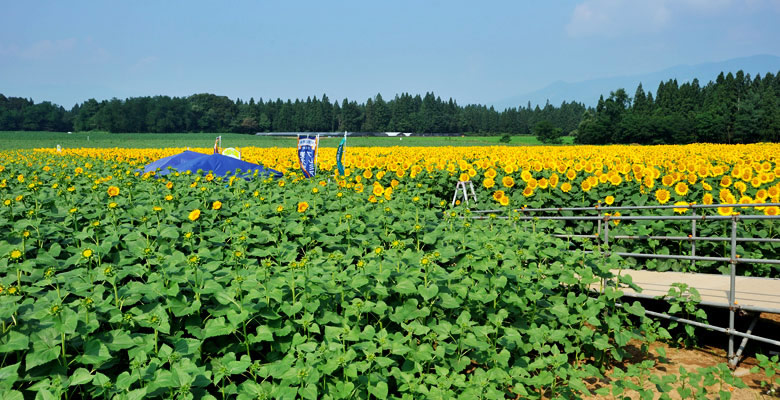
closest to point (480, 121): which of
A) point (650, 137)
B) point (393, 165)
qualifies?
point (650, 137)

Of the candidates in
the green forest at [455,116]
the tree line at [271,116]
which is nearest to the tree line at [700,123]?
the green forest at [455,116]

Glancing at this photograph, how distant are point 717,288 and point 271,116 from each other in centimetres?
12435

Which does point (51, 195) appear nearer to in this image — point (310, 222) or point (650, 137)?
point (310, 222)

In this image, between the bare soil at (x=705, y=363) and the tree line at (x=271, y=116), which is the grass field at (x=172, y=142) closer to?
the tree line at (x=271, y=116)

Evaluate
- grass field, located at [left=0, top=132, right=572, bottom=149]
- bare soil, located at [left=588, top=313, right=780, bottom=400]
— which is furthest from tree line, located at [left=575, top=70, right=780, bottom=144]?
bare soil, located at [left=588, top=313, right=780, bottom=400]

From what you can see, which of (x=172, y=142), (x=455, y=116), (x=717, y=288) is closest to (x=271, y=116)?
(x=455, y=116)

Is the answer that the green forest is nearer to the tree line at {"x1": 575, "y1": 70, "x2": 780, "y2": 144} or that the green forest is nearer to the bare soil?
the tree line at {"x1": 575, "y1": 70, "x2": 780, "y2": 144}

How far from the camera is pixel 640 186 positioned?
25.1 ft

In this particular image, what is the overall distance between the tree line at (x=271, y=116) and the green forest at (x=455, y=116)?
22 centimetres

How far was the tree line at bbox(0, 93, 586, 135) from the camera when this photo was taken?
9300 cm

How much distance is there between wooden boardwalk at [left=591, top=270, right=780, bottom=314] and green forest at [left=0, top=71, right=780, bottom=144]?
60.6m

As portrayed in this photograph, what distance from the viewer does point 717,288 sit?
4.78 meters

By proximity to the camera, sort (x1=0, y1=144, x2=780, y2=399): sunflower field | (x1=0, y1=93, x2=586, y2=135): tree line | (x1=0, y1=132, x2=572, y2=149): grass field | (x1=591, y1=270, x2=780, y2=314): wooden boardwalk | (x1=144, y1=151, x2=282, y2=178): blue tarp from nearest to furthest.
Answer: (x1=0, y1=144, x2=780, y2=399): sunflower field → (x1=591, y1=270, x2=780, y2=314): wooden boardwalk → (x1=144, y1=151, x2=282, y2=178): blue tarp → (x1=0, y1=132, x2=572, y2=149): grass field → (x1=0, y1=93, x2=586, y2=135): tree line

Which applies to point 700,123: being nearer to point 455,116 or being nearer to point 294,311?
point 294,311
